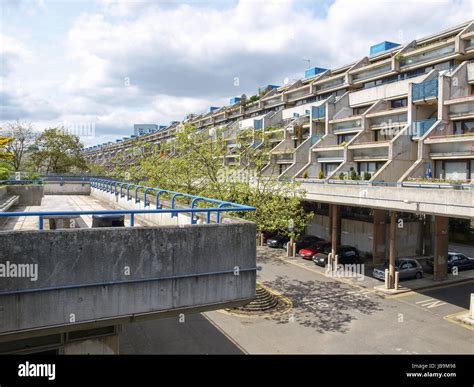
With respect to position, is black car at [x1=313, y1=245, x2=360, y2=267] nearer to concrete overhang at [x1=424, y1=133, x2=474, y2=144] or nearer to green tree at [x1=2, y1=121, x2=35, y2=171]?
concrete overhang at [x1=424, y1=133, x2=474, y2=144]

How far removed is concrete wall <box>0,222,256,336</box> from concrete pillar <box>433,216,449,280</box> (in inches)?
812

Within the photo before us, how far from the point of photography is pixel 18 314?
592 centimetres

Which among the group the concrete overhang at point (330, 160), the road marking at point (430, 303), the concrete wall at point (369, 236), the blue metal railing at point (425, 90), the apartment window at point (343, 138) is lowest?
the road marking at point (430, 303)

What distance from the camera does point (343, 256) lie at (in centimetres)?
2819

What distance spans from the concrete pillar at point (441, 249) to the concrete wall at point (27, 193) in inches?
940

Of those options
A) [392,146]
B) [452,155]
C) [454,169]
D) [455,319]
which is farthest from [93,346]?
[454,169]

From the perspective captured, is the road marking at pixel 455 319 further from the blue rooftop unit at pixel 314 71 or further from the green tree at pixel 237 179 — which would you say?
the blue rooftop unit at pixel 314 71

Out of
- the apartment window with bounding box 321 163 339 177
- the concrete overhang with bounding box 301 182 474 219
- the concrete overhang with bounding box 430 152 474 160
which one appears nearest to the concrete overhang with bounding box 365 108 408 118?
the concrete overhang with bounding box 430 152 474 160

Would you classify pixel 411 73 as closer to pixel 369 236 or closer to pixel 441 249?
pixel 369 236

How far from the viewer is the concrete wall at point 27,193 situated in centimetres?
1791

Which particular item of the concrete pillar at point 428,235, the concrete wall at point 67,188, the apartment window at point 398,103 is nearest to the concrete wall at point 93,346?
the concrete wall at point 67,188

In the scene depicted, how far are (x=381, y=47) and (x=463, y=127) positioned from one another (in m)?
21.3
